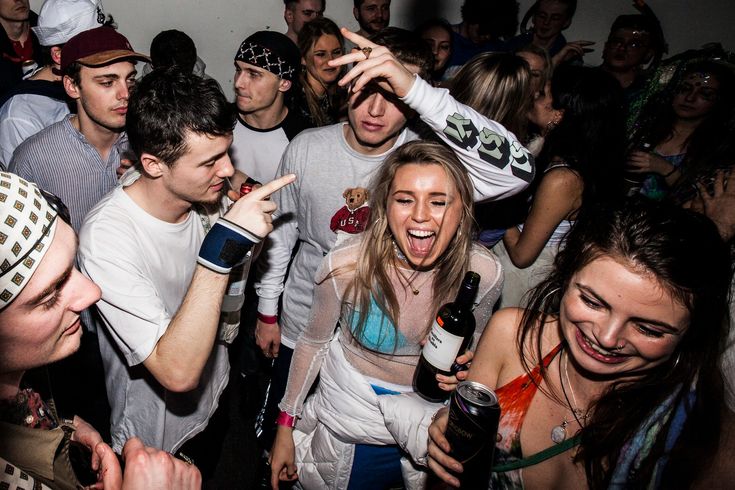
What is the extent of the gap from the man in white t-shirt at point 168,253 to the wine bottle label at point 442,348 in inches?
27.6

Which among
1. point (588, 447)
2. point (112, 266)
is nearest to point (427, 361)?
point (588, 447)

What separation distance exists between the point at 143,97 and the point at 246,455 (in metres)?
2.15

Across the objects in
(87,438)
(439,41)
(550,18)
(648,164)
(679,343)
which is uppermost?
(550,18)

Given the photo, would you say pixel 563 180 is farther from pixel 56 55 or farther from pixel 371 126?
pixel 56 55

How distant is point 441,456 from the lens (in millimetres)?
1334

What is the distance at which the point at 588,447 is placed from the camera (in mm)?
1318

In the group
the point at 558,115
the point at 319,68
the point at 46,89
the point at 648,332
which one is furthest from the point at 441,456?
the point at 319,68

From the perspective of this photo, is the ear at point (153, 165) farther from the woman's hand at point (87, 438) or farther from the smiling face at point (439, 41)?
the smiling face at point (439, 41)

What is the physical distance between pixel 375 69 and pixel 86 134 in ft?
5.47

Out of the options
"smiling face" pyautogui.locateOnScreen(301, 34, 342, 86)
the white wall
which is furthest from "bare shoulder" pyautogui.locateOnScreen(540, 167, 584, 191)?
the white wall

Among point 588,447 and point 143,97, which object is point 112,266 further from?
point 588,447

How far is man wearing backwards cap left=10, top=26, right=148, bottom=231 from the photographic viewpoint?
2260 millimetres

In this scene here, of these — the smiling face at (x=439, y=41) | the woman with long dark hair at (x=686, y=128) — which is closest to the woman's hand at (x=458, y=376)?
the woman with long dark hair at (x=686, y=128)

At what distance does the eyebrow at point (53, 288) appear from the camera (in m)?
1.04
